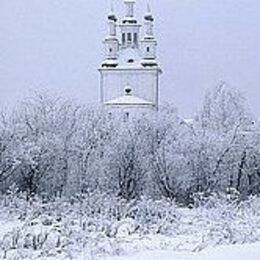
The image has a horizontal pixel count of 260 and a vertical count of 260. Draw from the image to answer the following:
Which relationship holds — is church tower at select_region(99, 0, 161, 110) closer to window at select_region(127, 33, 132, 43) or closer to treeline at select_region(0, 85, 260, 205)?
window at select_region(127, 33, 132, 43)

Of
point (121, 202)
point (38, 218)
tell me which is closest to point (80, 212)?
point (38, 218)

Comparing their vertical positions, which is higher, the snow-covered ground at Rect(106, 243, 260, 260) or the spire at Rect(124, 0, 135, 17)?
the spire at Rect(124, 0, 135, 17)

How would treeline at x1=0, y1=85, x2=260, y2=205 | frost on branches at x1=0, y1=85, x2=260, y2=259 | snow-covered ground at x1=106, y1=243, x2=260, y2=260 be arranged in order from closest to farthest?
1. snow-covered ground at x1=106, y1=243, x2=260, y2=260
2. frost on branches at x1=0, y1=85, x2=260, y2=259
3. treeline at x1=0, y1=85, x2=260, y2=205

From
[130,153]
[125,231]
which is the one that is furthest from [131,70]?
[125,231]

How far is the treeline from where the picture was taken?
128ft

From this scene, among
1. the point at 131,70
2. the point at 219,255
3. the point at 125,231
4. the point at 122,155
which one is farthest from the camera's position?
the point at 131,70

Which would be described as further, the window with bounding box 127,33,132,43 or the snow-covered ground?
the window with bounding box 127,33,132,43

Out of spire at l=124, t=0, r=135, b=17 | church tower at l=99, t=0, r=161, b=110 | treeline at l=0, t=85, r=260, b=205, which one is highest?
spire at l=124, t=0, r=135, b=17

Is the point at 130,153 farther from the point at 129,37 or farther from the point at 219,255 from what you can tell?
the point at 129,37

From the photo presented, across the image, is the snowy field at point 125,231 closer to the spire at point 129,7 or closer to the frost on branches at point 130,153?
the frost on branches at point 130,153

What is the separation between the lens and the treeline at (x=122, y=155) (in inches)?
1531

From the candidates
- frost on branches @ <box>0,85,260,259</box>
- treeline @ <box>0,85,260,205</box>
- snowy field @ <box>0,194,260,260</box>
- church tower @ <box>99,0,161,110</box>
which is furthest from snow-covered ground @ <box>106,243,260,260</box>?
church tower @ <box>99,0,161,110</box>

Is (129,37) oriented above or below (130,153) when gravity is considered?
above

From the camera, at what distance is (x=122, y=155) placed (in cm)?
4191
